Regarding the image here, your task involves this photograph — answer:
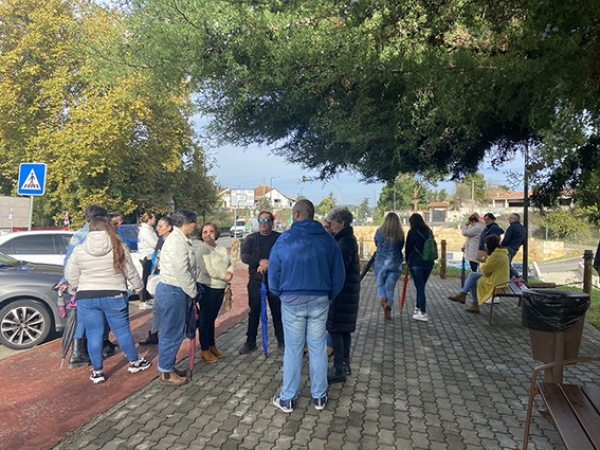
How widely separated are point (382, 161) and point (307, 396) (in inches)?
156

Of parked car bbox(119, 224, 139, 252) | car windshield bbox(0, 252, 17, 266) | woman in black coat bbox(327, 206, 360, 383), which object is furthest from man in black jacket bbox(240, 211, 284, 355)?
parked car bbox(119, 224, 139, 252)

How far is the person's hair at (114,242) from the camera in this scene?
4262mm

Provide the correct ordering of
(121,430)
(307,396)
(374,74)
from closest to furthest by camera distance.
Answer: (121,430)
(307,396)
(374,74)

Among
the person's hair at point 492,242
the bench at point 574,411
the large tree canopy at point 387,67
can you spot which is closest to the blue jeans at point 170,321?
the large tree canopy at point 387,67

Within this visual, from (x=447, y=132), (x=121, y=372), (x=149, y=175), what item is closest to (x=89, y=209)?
(x=121, y=372)

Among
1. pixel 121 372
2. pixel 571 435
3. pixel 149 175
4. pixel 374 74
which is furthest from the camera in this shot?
pixel 149 175

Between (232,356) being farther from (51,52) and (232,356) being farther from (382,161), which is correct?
(51,52)

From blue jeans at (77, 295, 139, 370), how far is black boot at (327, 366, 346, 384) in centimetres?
212

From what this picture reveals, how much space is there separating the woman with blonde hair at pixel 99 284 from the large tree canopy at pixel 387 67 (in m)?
2.21

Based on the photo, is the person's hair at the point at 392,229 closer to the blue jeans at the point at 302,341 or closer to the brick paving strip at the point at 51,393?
the blue jeans at the point at 302,341

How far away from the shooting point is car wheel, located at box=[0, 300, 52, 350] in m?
5.55

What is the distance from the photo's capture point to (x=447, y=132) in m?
5.72

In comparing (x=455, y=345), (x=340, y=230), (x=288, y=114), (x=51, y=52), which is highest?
(x=51, y=52)

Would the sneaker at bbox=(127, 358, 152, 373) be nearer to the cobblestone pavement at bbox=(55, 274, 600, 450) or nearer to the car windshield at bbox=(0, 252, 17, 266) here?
the cobblestone pavement at bbox=(55, 274, 600, 450)
